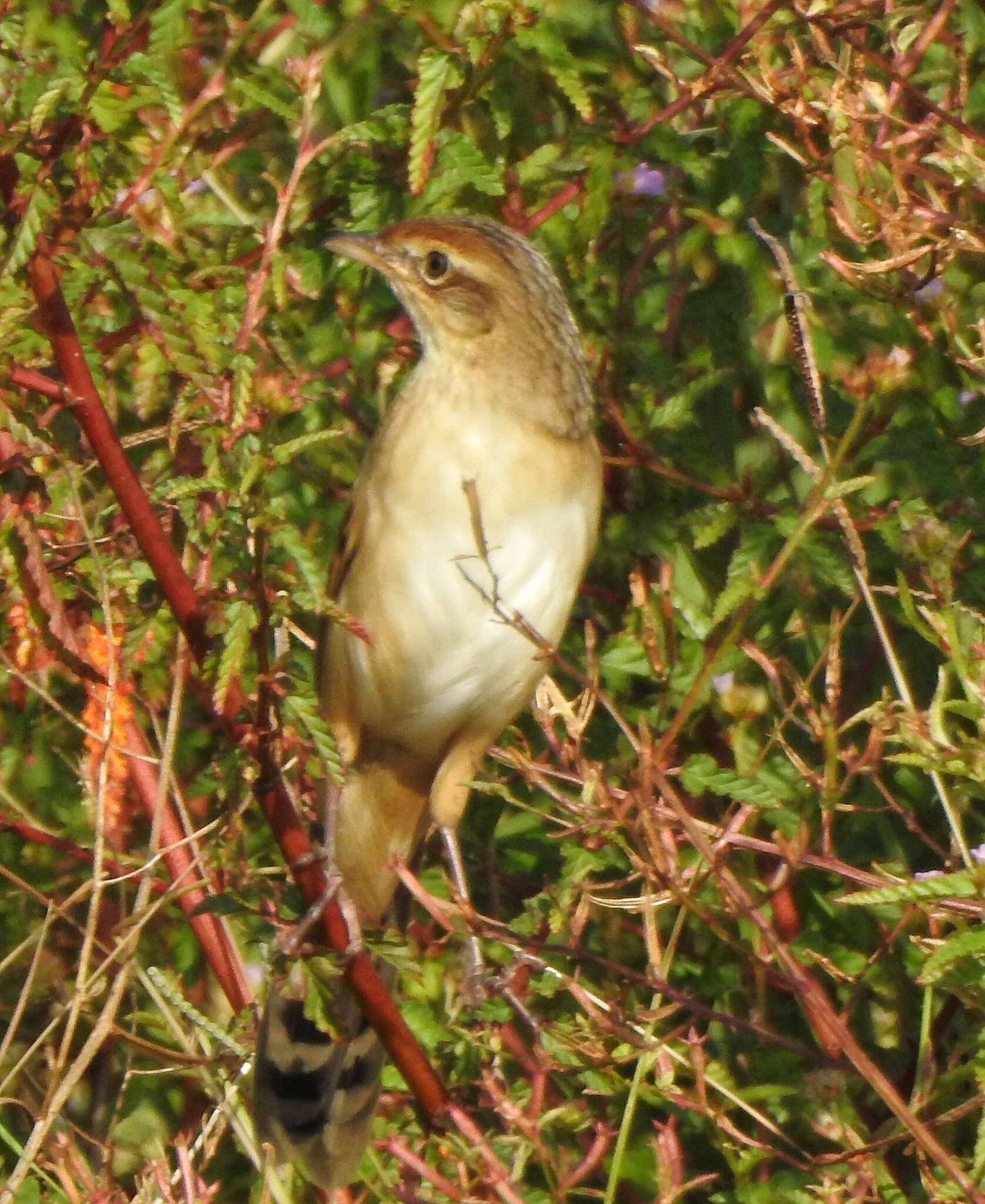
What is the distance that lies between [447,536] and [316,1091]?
1.06 m

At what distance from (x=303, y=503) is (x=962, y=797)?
5.54 feet

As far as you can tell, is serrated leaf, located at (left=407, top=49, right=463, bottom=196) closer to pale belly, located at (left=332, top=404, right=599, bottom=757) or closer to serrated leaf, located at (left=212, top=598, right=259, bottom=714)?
pale belly, located at (left=332, top=404, right=599, bottom=757)

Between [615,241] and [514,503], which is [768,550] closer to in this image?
[514,503]

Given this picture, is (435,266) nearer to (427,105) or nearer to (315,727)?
(427,105)

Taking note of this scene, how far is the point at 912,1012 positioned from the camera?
12.5 ft

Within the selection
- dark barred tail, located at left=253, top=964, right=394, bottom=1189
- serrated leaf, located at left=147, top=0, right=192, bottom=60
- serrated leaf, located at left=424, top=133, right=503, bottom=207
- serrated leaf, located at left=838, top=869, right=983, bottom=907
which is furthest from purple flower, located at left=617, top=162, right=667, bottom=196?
serrated leaf, located at left=838, top=869, right=983, bottom=907

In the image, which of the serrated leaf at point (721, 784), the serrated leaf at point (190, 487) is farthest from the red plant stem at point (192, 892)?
the serrated leaf at point (190, 487)

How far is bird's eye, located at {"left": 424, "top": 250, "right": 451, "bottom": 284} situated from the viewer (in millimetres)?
3734

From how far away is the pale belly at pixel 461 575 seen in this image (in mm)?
3693

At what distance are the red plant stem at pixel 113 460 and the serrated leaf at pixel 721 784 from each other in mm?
959

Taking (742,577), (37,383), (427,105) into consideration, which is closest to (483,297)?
(427,105)

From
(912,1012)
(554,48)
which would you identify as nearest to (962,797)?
(912,1012)

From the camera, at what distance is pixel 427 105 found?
122 inches

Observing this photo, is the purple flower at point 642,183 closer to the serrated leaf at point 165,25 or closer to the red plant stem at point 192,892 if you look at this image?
the serrated leaf at point 165,25
